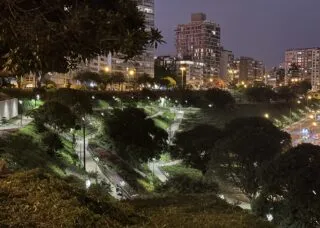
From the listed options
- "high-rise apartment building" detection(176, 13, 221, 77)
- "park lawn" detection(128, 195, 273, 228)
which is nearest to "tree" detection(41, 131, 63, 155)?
"park lawn" detection(128, 195, 273, 228)

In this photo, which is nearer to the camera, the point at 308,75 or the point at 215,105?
the point at 215,105

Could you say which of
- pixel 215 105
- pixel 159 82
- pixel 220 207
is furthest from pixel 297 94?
pixel 220 207

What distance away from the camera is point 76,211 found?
559 centimetres

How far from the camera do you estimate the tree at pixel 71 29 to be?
18.1 feet

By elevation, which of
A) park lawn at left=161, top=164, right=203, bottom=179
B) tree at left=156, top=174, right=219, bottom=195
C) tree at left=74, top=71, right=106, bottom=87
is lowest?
park lawn at left=161, top=164, right=203, bottom=179

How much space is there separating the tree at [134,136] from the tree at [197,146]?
5.54 feet

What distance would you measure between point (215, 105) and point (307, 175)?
5816 cm

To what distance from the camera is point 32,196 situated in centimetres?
616

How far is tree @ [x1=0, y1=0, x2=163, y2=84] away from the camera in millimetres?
5527

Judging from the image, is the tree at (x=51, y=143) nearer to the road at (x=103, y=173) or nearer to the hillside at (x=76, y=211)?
the road at (x=103, y=173)

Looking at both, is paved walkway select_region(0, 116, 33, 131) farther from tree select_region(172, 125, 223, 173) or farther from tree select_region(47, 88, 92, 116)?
tree select_region(172, 125, 223, 173)

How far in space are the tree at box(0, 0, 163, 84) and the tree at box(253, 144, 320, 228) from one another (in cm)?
1450

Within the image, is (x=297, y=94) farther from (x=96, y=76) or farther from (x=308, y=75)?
(x=308, y=75)

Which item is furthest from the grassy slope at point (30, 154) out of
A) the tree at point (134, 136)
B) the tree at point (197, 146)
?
the tree at point (197, 146)
